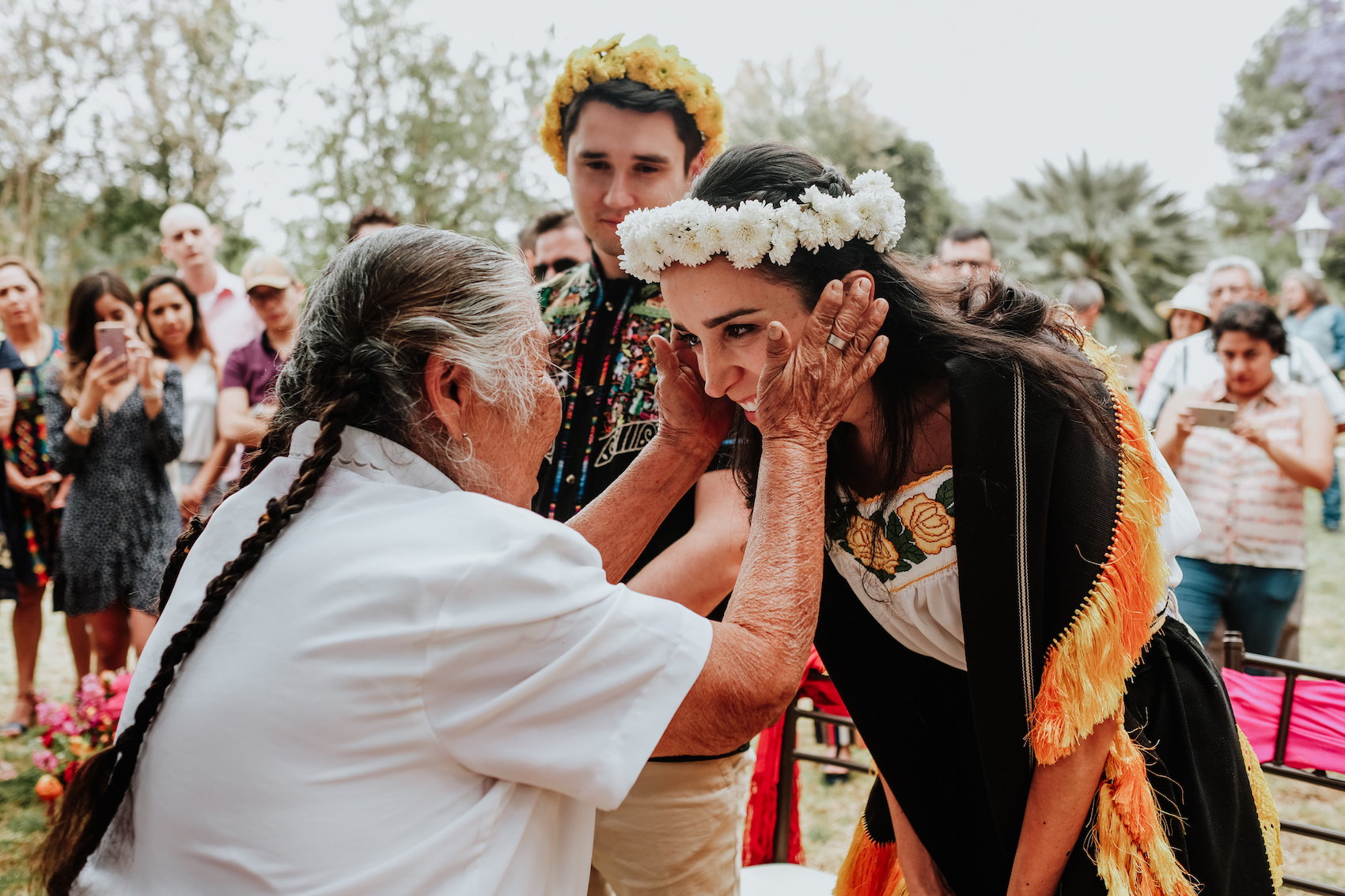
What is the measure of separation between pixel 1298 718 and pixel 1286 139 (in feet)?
77.1

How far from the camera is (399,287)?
1.31m

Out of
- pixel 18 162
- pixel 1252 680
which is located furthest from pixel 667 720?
pixel 18 162

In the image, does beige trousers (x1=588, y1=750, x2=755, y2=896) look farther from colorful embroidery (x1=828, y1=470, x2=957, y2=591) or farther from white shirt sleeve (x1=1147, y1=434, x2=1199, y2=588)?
white shirt sleeve (x1=1147, y1=434, x2=1199, y2=588)

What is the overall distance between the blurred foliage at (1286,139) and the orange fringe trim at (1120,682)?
73.8ft

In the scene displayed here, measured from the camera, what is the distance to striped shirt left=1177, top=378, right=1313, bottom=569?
436 centimetres

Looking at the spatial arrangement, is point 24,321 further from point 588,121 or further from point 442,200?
point 442,200

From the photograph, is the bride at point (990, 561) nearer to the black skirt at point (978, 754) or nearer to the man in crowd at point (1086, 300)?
the black skirt at point (978, 754)

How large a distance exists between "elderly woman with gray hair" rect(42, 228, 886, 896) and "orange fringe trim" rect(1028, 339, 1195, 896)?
46 centimetres

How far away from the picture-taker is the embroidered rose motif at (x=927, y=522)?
1.69 m

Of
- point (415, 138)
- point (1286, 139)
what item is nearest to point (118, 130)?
point (415, 138)

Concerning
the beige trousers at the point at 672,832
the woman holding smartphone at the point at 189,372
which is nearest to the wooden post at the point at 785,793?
the beige trousers at the point at 672,832

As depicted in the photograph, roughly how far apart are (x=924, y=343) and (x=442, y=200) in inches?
450

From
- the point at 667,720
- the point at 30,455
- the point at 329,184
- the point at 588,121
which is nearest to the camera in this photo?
the point at 667,720

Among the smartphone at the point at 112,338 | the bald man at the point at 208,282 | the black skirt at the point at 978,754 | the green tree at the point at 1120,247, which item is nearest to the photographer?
the black skirt at the point at 978,754
